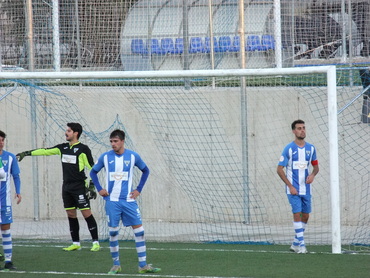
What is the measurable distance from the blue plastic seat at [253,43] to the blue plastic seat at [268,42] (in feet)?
0.25

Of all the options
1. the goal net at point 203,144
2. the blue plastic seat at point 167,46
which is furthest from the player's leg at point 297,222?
the blue plastic seat at point 167,46

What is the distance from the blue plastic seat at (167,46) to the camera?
14656 mm

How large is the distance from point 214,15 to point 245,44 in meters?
0.93

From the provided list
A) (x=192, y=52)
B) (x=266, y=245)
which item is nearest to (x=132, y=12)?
(x=192, y=52)

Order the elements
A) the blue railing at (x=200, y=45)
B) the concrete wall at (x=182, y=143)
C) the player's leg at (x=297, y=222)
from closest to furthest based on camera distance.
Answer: the player's leg at (x=297, y=222), the concrete wall at (x=182, y=143), the blue railing at (x=200, y=45)

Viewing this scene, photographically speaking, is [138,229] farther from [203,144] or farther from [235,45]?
[235,45]

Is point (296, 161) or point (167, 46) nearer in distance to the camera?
point (296, 161)

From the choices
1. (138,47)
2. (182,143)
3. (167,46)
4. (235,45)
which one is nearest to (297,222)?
(182,143)

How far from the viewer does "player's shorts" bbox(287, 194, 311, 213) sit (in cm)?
1076

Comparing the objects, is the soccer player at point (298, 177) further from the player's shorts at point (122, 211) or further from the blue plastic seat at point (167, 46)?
the blue plastic seat at point (167, 46)

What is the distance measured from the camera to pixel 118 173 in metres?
9.33

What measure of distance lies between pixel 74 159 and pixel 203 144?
3.31 meters

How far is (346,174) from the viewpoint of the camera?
1355 cm

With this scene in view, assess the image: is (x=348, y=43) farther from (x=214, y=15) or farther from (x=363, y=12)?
(x=214, y=15)
